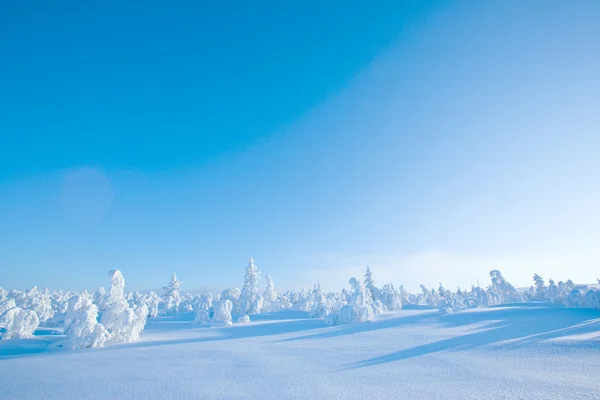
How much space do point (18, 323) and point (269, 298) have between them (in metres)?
49.4

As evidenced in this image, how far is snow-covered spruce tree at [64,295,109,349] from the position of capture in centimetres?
2159

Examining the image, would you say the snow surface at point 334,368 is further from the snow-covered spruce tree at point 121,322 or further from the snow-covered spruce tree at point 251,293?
the snow-covered spruce tree at point 251,293

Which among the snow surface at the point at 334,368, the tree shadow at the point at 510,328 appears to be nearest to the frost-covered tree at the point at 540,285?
the tree shadow at the point at 510,328

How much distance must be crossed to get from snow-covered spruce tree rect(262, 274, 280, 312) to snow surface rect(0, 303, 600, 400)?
154ft

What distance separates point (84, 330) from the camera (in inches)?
865

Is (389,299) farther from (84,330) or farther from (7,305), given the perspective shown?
(7,305)

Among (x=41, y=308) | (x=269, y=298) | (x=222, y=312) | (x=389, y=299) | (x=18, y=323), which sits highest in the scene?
(x=18, y=323)

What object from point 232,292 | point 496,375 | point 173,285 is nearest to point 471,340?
point 496,375

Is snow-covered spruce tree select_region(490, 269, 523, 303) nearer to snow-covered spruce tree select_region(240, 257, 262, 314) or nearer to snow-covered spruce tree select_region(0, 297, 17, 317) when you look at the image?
snow-covered spruce tree select_region(240, 257, 262, 314)

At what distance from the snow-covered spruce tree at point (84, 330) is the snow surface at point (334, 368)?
64.1 inches

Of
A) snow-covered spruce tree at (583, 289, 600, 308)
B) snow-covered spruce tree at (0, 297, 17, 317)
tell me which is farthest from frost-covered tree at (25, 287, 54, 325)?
snow-covered spruce tree at (583, 289, 600, 308)

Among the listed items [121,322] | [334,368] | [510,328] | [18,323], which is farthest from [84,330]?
[510,328]

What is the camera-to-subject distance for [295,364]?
50.5 feet

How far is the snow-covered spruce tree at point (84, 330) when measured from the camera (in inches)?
850
